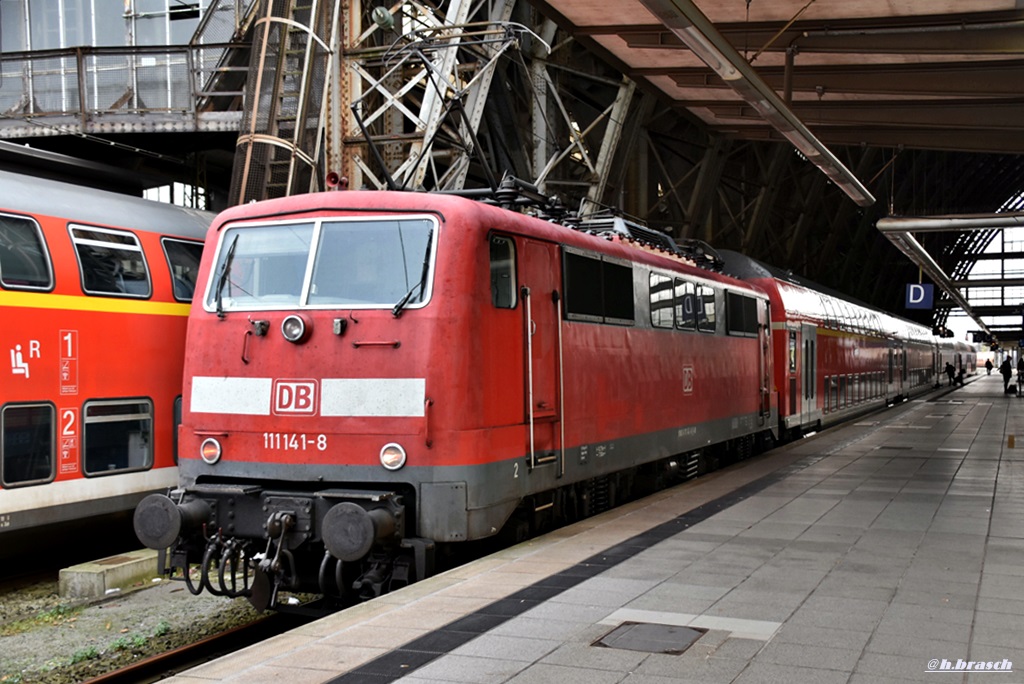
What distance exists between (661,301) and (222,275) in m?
5.61

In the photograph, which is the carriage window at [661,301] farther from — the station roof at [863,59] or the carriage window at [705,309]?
the station roof at [863,59]

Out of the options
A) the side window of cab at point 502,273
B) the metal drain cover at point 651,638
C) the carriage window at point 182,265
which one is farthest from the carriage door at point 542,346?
the carriage window at point 182,265

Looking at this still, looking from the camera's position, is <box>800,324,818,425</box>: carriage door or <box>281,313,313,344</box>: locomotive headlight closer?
<box>281,313,313,344</box>: locomotive headlight

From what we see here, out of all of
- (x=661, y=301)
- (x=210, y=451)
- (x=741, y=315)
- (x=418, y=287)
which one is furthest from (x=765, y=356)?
(x=210, y=451)

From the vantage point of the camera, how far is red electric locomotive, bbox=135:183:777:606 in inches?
314

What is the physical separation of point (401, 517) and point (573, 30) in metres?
11.8

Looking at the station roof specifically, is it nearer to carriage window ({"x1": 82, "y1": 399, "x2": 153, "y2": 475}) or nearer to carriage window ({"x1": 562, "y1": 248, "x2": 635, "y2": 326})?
carriage window ({"x1": 562, "y1": 248, "x2": 635, "y2": 326})

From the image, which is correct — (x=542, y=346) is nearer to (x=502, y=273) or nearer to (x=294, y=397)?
(x=502, y=273)

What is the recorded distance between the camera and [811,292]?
24.2 m

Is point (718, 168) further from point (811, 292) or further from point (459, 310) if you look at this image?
point (459, 310)

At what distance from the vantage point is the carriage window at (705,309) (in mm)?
14270

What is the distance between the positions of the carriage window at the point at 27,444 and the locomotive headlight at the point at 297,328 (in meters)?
3.02

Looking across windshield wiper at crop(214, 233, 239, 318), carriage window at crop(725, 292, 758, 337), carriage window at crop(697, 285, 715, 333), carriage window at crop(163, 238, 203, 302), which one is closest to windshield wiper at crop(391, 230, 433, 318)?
windshield wiper at crop(214, 233, 239, 318)

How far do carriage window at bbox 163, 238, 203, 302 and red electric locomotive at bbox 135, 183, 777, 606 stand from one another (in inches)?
104
